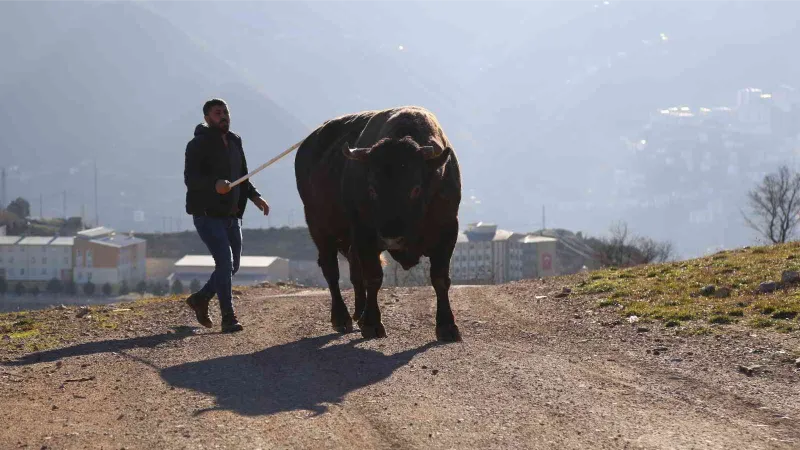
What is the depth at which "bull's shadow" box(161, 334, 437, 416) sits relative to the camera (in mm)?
7508

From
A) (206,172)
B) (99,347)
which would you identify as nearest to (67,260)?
(206,172)

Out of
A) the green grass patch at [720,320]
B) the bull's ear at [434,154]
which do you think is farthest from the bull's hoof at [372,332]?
the green grass patch at [720,320]

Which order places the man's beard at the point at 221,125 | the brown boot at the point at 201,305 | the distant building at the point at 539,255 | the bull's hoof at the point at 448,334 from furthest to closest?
the distant building at the point at 539,255, the brown boot at the point at 201,305, the man's beard at the point at 221,125, the bull's hoof at the point at 448,334

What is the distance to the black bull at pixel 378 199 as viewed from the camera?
9922 mm

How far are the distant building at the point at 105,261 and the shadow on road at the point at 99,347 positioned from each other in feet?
208

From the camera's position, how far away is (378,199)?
994cm

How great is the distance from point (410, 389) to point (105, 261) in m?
74.2

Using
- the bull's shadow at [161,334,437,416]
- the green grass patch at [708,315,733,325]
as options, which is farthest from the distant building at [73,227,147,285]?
the bull's shadow at [161,334,437,416]

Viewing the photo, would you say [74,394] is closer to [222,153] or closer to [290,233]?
[222,153]

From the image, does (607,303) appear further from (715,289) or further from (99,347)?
(99,347)

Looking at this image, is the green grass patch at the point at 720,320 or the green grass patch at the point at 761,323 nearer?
the green grass patch at the point at 761,323

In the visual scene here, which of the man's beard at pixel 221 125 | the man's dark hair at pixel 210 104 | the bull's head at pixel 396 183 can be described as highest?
the man's dark hair at pixel 210 104

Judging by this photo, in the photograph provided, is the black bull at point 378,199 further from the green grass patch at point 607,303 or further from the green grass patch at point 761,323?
the green grass patch at point 607,303

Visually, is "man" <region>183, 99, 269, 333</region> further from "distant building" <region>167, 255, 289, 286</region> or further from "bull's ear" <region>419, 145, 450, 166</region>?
"distant building" <region>167, 255, 289, 286</region>
